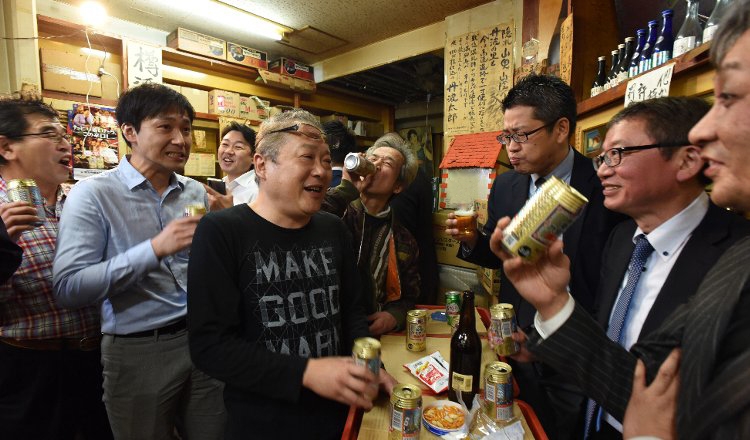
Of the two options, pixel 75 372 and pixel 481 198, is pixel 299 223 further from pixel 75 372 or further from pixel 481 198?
pixel 481 198

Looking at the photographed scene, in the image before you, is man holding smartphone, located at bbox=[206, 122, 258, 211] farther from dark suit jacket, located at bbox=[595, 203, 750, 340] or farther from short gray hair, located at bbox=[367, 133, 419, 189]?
dark suit jacket, located at bbox=[595, 203, 750, 340]

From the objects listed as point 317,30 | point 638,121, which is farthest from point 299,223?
point 317,30

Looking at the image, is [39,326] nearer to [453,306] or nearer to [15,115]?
[15,115]

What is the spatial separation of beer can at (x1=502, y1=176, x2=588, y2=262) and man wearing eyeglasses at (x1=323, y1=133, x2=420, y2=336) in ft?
3.08

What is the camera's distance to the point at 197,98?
4.49 metres

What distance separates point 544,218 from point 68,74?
454 centimetres

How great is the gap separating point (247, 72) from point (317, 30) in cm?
114

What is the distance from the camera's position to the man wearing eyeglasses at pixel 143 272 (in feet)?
4.78

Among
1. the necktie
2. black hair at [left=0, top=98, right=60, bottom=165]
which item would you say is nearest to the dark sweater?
the necktie

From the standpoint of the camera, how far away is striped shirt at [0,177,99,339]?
1577 mm

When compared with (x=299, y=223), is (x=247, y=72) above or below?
above

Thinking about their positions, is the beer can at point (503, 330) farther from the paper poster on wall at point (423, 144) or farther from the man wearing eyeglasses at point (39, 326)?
the paper poster on wall at point (423, 144)

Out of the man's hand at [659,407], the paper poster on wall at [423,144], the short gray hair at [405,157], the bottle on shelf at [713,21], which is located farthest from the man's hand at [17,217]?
the paper poster on wall at [423,144]

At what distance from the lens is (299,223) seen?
1335 mm
